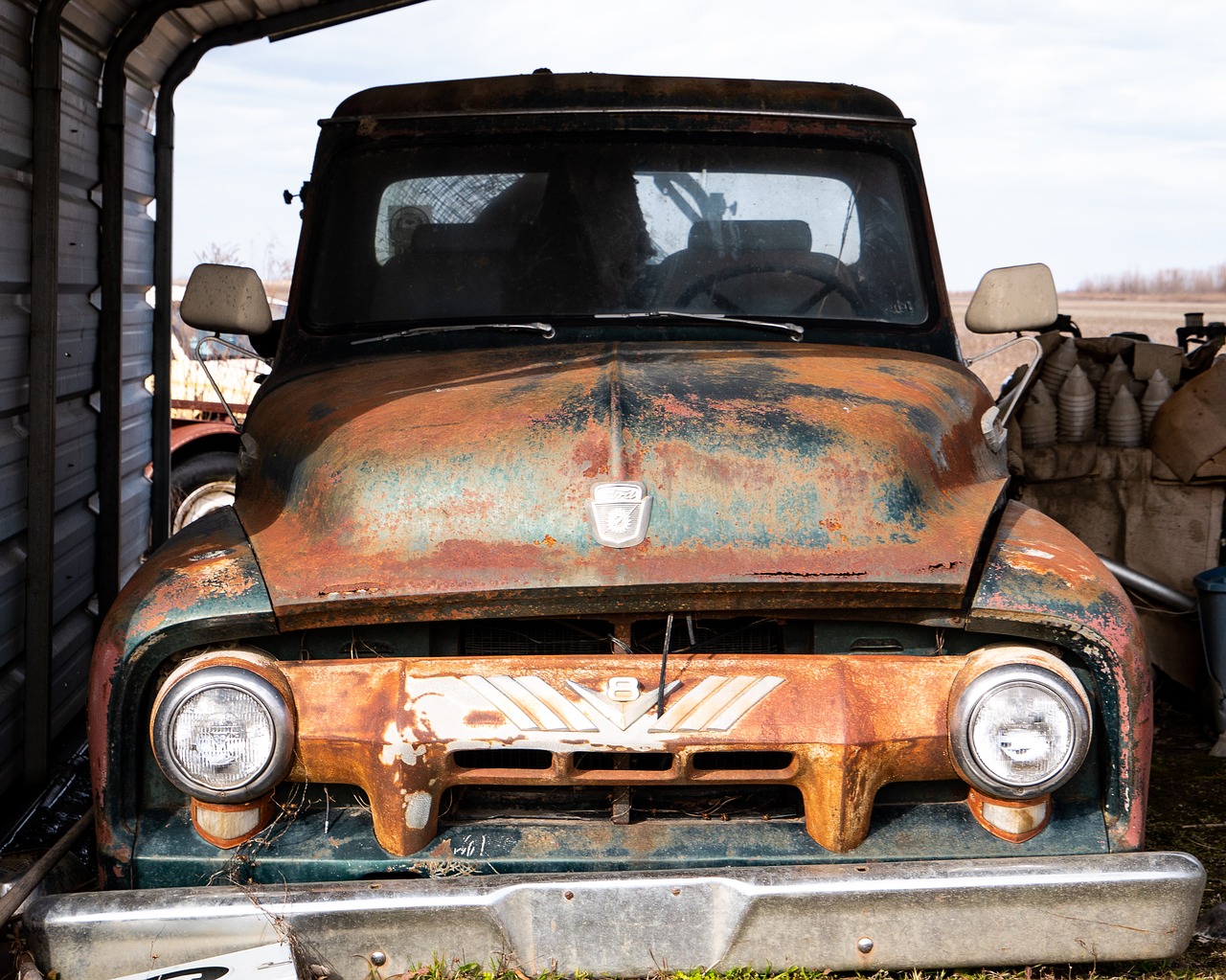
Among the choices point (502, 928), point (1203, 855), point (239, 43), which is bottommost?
point (1203, 855)

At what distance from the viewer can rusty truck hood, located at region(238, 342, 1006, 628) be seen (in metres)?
2.46

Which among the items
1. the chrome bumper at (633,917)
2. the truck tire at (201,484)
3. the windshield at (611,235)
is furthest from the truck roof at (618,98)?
the truck tire at (201,484)

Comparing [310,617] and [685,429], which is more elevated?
[685,429]

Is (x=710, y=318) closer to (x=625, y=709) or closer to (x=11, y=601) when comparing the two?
(x=625, y=709)

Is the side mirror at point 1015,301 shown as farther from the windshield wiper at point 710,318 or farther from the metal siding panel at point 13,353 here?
the metal siding panel at point 13,353

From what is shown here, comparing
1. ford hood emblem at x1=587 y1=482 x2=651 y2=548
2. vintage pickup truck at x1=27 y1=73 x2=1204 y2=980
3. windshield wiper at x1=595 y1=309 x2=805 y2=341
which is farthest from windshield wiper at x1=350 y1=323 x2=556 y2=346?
ford hood emblem at x1=587 y1=482 x2=651 y2=548

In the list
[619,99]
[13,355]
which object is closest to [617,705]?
[619,99]

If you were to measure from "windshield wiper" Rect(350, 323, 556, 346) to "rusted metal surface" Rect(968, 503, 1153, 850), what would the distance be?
1.44 meters

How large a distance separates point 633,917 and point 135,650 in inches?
41.8

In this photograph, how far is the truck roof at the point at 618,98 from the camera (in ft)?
12.7

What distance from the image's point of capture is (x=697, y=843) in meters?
2.47

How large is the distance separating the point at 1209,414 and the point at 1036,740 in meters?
3.45

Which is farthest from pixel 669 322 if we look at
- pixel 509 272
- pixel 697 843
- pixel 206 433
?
pixel 206 433

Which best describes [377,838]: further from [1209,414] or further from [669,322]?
[1209,414]
